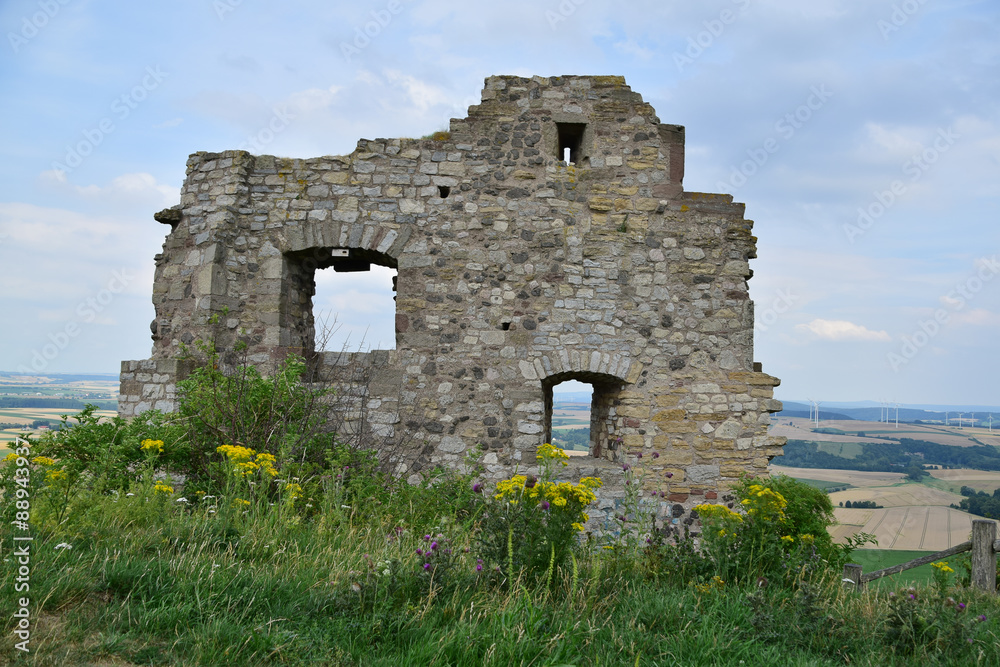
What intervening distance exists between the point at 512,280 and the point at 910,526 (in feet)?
25.7

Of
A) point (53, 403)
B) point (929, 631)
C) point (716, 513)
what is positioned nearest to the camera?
point (929, 631)

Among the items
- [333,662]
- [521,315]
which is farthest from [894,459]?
[333,662]

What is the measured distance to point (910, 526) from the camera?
10.1 meters

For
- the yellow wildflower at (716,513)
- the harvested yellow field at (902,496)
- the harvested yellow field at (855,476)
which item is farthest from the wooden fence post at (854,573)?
the harvested yellow field at (855,476)

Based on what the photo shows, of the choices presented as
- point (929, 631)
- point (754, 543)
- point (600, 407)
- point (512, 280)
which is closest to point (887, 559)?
point (600, 407)

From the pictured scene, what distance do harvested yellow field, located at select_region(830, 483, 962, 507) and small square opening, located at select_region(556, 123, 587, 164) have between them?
945 cm

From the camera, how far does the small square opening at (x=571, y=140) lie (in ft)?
25.0

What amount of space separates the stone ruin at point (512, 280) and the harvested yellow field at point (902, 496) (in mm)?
7784

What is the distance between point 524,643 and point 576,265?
5.04 metres

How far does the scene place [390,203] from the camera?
736 cm

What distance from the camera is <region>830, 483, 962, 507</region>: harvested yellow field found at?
13555 millimetres

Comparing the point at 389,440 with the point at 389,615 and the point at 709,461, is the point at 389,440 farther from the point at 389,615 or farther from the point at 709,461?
the point at 389,615

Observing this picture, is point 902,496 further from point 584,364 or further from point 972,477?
point 584,364

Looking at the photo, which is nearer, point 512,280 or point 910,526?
point 512,280
